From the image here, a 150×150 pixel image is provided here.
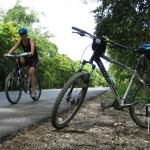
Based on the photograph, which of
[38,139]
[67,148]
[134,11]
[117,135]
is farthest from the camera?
[134,11]

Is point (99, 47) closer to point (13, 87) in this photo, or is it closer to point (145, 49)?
point (145, 49)

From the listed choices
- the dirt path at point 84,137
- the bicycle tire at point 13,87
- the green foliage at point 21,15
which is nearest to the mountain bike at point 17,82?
the bicycle tire at point 13,87

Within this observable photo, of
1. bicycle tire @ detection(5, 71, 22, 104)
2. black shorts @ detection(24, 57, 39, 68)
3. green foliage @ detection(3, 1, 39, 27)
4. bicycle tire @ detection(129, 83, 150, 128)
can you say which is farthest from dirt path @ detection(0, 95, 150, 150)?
green foliage @ detection(3, 1, 39, 27)

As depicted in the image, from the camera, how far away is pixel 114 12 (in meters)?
19.3

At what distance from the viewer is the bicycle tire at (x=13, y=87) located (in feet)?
29.6

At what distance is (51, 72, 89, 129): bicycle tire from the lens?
493 centimetres

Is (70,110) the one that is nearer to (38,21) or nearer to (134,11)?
(134,11)

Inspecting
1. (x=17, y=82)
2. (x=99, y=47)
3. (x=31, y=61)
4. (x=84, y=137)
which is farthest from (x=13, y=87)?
(x=84, y=137)

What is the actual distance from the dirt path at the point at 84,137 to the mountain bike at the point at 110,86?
0.57 feet

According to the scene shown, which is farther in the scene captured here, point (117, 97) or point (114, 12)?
point (114, 12)

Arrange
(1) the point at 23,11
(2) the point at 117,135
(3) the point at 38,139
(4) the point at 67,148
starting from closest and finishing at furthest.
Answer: (4) the point at 67,148 < (3) the point at 38,139 < (2) the point at 117,135 < (1) the point at 23,11

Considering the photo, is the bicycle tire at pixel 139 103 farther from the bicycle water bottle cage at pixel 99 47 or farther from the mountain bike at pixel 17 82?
the mountain bike at pixel 17 82

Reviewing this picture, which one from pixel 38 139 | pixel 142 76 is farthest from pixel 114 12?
pixel 38 139

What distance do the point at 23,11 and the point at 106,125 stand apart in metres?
53.8
